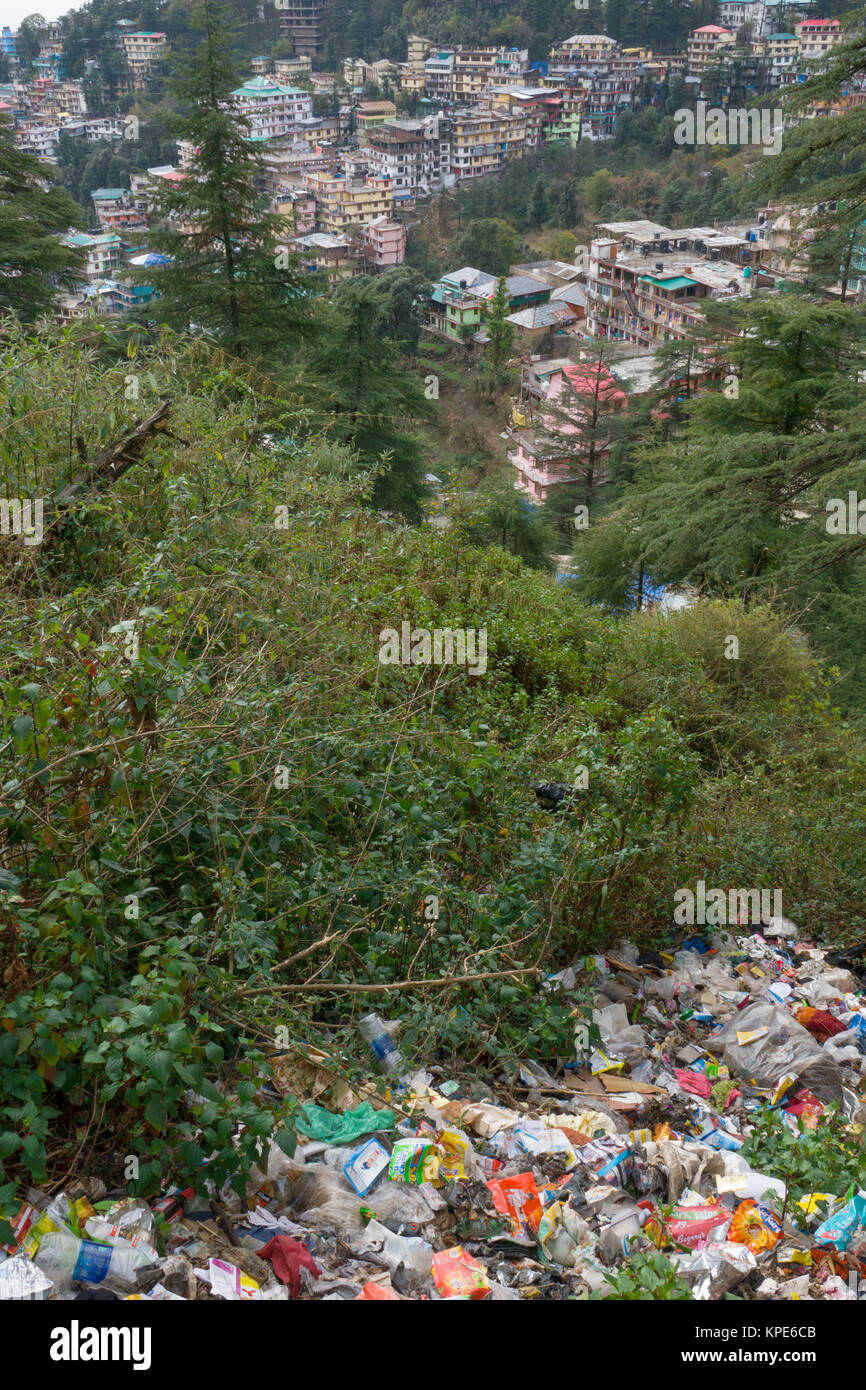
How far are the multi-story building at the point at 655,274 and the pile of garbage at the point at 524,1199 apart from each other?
38.7 m

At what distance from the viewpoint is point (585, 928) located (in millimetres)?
3893

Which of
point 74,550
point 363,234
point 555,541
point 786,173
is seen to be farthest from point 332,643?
point 363,234

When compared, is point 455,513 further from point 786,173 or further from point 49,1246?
point 49,1246

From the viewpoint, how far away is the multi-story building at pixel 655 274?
130ft

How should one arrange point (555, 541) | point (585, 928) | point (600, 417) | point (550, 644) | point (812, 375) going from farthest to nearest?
point (600, 417) < point (555, 541) < point (812, 375) < point (550, 644) < point (585, 928)

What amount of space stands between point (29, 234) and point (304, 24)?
7825cm

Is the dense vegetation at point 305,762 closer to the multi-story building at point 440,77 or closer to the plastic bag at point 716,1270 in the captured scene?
the plastic bag at point 716,1270

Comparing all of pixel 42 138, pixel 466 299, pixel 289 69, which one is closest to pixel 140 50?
pixel 289 69

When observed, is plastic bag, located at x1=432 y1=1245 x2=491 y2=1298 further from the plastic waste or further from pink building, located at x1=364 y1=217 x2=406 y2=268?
pink building, located at x1=364 y1=217 x2=406 y2=268

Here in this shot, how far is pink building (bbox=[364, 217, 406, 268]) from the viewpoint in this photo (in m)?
51.4

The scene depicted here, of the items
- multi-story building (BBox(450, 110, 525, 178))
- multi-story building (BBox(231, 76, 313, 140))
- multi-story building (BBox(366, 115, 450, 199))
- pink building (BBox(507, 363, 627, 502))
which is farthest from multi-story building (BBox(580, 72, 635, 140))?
pink building (BBox(507, 363, 627, 502))

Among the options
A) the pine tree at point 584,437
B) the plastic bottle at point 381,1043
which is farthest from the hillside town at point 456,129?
the plastic bottle at point 381,1043

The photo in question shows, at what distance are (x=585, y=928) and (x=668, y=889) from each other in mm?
553

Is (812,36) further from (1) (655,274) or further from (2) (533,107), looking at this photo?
(1) (655,274)
